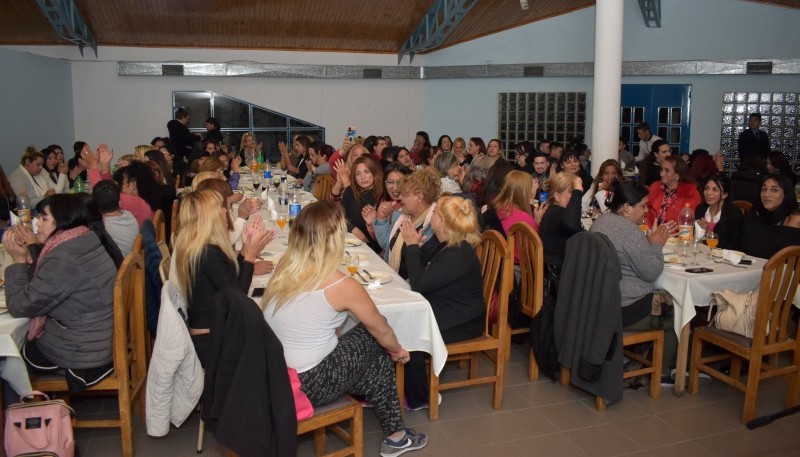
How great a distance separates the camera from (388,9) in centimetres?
1123

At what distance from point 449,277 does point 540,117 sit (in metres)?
9.58

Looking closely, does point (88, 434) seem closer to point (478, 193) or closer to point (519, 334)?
point (519, 334)

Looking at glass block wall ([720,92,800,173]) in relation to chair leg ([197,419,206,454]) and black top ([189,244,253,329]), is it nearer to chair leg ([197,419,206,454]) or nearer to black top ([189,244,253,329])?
black top ([189,244,253,329])

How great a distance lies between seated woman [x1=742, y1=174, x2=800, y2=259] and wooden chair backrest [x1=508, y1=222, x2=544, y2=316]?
1.56 meters

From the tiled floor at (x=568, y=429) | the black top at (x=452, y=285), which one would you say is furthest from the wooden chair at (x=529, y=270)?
the black top at (x=452, y=285)

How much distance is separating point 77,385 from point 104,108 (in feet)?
33.3

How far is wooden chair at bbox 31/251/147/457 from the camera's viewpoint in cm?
304

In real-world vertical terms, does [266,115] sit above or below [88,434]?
above

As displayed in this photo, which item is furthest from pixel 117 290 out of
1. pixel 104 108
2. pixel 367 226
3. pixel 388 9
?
pixel 104 108

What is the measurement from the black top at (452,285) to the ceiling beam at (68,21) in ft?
27.3

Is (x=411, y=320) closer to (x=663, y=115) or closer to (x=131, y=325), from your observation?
(x=131, y=325)

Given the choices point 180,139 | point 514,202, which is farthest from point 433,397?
point 180,139

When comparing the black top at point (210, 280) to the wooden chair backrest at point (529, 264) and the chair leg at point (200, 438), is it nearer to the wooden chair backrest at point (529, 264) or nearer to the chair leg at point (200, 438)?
the chair leg at point (200, 438)

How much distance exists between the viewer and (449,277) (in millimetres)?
3523
